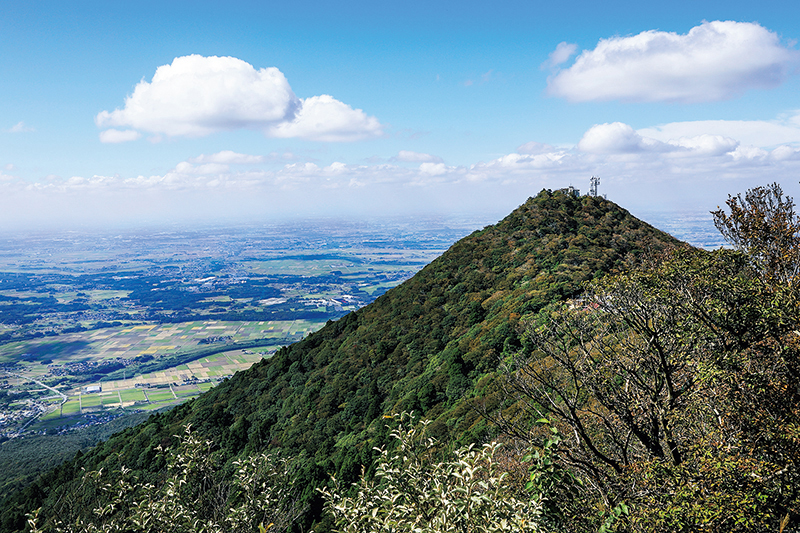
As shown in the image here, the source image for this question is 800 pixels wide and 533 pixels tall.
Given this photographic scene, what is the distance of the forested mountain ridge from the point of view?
76.6 ft

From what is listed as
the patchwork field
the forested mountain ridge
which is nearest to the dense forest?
the forested mountain ridge

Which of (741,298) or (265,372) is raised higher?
(741,298)

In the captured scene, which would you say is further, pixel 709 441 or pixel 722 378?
pixel 722 378

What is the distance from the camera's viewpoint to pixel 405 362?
3111 centimetres

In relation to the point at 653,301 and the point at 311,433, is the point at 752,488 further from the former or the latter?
the point at 311,433

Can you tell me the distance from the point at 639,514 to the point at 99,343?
501ft

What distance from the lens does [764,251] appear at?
35.1ft

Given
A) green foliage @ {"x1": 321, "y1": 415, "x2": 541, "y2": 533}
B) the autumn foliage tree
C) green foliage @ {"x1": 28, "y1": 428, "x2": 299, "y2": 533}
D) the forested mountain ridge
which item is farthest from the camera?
the forested mountain ridge

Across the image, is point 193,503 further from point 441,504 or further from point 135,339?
point 135,339

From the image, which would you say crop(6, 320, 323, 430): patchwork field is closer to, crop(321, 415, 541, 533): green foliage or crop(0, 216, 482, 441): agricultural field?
crop(0, 216, 482, 441): agricultural field

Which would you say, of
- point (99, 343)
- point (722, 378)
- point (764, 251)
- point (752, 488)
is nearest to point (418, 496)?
point (752, 488)

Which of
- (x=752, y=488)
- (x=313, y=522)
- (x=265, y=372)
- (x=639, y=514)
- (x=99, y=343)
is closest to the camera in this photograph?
(x=752, y=488)

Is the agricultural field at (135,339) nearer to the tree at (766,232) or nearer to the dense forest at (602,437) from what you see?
the dense forest at (602,437)

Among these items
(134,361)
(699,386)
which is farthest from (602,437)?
(134,361)
